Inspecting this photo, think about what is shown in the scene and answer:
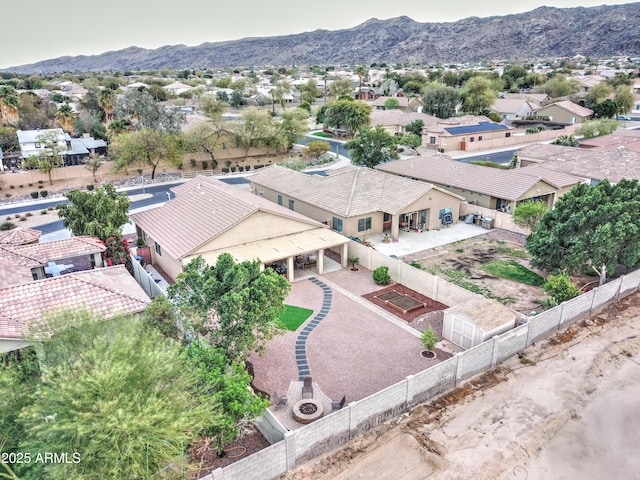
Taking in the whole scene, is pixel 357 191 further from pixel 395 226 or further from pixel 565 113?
pixel 565 113

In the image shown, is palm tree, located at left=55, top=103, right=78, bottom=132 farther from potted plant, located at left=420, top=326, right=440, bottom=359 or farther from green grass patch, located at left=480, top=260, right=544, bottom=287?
potted plant, located at left=420, top=326, right=440, bottom=359

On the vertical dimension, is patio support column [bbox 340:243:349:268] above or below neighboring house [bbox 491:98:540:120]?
below

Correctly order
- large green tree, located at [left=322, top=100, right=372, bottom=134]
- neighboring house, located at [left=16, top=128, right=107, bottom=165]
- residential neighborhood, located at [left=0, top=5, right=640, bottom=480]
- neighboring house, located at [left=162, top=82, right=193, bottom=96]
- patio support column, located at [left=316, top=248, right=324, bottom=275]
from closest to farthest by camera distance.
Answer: residential neighborhood, located at [left=0, top=5, right=640, bottom=480] < patio support column, located at [left=316, top=248, right=324, bottom=275] < neighboring house, located at [left=16, top=128, right=107, bottom=165] < large green tree, located at [left=322, top=100, right=372, bottom=134] < neighboring house, located at [left=162, top=82, right=193, bottom=96]

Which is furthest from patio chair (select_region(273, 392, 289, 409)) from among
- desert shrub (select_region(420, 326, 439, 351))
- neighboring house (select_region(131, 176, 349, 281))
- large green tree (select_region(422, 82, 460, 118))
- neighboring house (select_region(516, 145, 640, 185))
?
large green tree (select_region(422, 82, 460, 118))

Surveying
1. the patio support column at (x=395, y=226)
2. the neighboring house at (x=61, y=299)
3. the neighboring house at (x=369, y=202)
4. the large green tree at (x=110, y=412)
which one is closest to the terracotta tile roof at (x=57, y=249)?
the neighboring house at (x=61, y=299)

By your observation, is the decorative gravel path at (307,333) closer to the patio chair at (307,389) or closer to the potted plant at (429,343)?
the patio chair at (307,389)

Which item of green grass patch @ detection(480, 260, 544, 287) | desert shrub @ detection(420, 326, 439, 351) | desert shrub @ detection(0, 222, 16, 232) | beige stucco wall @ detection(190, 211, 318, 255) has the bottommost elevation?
green grass patch @ detection(480, 260, 544, 287)

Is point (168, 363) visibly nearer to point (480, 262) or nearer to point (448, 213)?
point (480, 262)
